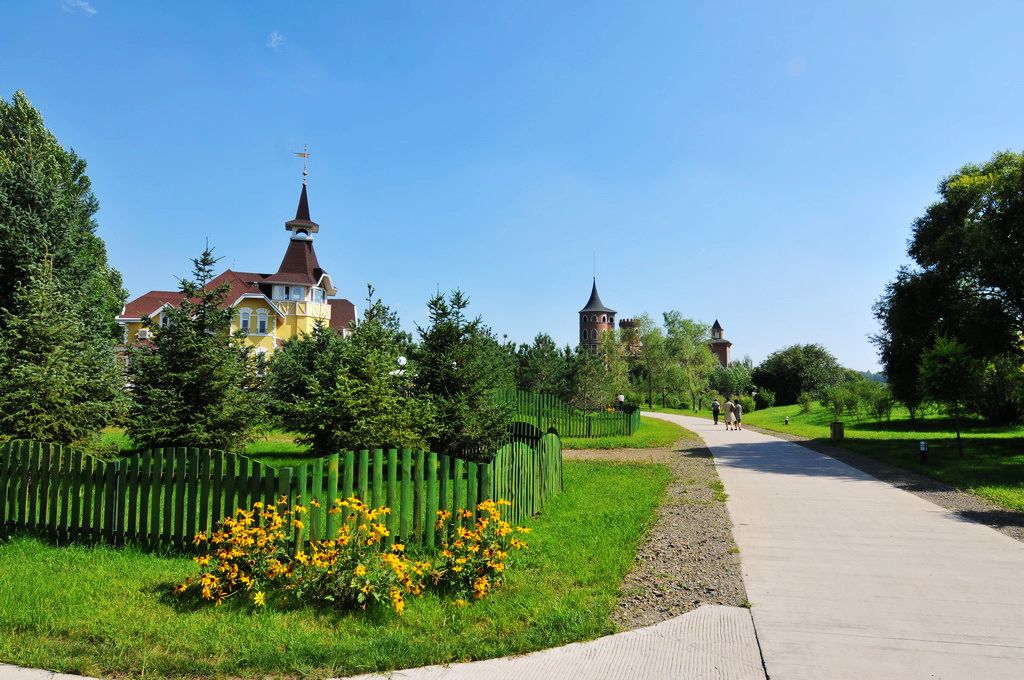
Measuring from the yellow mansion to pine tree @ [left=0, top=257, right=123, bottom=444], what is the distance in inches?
1195

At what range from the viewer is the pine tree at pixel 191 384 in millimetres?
11141

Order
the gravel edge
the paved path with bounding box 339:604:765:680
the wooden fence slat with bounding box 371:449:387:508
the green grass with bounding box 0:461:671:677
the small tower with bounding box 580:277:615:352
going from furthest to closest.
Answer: the small tower with bounding box 580:277:615:352
the gravel edge
the wooden fence slat with bounding box 371:449:387:508
the green grass with bounding box 0:461:671:677
the paved path with bounding box 339:604:765:680

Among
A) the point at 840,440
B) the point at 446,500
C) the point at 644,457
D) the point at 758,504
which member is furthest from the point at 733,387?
the point at 446,500

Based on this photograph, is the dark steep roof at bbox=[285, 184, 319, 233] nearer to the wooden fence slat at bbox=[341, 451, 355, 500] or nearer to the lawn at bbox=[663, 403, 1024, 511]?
the lawn at bbox=[663, 403, 1024, 511]

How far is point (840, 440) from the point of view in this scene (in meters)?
22.1

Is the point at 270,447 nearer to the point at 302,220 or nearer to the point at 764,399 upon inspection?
the point at 302,220

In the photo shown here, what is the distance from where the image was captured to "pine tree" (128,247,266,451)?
11.1m

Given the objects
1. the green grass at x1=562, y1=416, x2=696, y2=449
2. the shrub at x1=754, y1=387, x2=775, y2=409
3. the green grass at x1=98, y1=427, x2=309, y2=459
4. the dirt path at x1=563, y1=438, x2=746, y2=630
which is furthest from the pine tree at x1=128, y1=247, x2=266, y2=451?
the shrub at x1=754, y1=387, x2=775, y2=409

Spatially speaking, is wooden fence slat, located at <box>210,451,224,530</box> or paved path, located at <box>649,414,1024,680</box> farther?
wooden fence slat, located at <box>210,451,224,530</box>

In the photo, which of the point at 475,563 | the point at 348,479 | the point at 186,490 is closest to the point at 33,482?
the point at 186,490

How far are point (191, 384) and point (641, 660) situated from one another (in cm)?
1014

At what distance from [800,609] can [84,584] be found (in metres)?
6.87

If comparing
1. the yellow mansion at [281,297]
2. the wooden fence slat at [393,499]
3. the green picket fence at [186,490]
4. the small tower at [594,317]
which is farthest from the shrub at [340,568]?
the small tower at [594,317]

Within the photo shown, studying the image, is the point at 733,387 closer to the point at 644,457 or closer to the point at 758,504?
the point at 644,457
